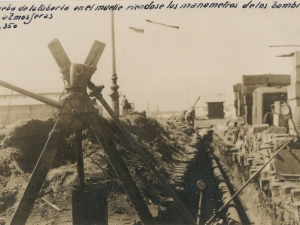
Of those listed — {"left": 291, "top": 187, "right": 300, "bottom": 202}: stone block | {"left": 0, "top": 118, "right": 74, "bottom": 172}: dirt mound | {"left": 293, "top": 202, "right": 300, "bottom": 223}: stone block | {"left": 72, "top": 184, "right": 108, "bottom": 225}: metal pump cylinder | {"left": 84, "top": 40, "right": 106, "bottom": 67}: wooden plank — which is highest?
{"left": 84, "top": 40, "right": 106, "bottom": 67}: wooden plank

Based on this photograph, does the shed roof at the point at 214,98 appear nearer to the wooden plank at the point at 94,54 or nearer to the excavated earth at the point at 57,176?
the excavated earth at the point at 57,176

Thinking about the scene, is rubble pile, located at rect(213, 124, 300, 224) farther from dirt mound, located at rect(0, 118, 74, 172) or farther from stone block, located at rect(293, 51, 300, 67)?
dirt mound, located at rect(0, 118, 74, 172)

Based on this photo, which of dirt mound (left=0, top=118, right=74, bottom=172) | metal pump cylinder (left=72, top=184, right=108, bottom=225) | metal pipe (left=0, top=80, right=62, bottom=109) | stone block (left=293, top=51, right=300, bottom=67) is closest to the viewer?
metal pipe (left=0, top=80, right=62, bottom=109)

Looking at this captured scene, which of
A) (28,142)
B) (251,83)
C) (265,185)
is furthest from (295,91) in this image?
(251,83)

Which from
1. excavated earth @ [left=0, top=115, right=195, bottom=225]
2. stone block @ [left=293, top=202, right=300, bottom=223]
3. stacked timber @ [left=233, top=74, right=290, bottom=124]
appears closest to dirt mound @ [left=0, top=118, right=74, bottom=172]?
excavated earth @ [left=0, top=115, right=195, bottom=225]

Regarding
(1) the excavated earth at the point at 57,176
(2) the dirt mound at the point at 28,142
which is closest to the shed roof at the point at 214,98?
(1) the excavated earth at the point at 57,176

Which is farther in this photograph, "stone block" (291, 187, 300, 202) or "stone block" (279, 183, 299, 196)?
"stone block" (279, 183, 299, 196)

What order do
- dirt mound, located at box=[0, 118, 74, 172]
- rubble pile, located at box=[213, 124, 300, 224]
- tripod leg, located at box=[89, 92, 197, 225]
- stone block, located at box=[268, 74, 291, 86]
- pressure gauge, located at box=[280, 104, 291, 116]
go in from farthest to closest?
stone block, located at box=[268, 74, 291, 86]
pressure gauge, located at box=[280, 104, 291, 116]
dirt mound, located at box=[0, 118, 74, 172]
rubble pile, located at box=[213, 124, 300, 224]
tripod leg, located at box=[89, 92, 197, 225]
